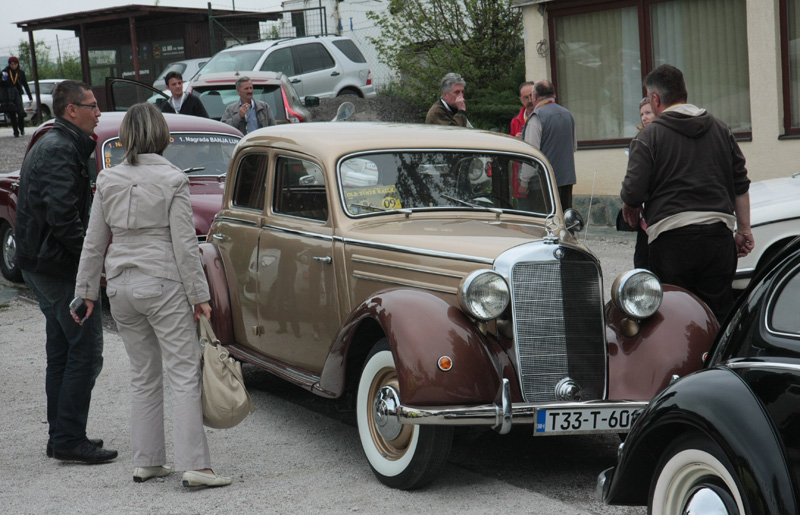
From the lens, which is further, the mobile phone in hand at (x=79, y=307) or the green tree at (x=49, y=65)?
the green tree at (x=49, y=65)

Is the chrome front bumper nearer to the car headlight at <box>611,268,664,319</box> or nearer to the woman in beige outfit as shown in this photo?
the car headlight at <box>611,268,664,319</box>

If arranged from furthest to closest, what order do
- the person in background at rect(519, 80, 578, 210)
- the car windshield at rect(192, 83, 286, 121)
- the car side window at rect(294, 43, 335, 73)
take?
the car side window at rect(294, 43, 335, 73) → the car windshield at rect(192, 83, 286, 121) → the person in background at rect(519, 80, 578, 210)

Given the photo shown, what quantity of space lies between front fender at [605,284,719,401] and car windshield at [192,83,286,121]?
9.43 m

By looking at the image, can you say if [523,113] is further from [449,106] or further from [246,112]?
[246,112]

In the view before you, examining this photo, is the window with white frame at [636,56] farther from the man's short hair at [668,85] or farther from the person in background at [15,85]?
the person in background at [15,85]

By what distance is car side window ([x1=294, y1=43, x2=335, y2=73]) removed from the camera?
19531 mm

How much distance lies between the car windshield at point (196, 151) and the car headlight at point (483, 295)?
549cm

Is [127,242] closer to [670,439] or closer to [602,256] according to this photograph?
[670,439]

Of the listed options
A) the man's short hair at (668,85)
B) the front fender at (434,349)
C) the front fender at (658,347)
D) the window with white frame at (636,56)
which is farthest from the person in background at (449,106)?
the front fender at (434,349)

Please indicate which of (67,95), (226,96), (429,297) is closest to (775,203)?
(429,297)

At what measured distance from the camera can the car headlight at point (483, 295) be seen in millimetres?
Result: 4578

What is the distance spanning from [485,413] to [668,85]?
2.56 meters

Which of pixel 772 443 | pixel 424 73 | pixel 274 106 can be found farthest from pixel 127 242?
pixel 424 73

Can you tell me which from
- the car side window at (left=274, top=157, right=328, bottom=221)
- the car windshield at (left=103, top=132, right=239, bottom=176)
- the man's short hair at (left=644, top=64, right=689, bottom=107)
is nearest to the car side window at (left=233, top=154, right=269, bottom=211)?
the car side window at (left=274, top=157, right=328, bottom=221)
